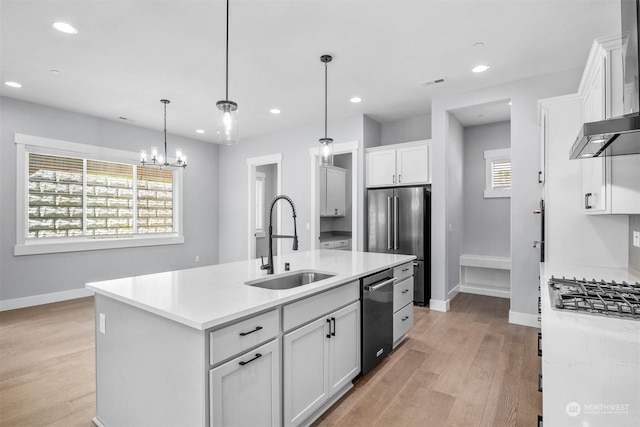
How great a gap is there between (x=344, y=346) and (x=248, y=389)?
906mm

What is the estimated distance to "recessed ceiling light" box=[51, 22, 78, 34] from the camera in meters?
2.72

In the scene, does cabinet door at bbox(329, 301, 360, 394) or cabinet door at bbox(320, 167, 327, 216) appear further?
cabinet door at bbox(320, 167, 327, 216)

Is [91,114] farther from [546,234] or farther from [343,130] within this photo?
[546,234]

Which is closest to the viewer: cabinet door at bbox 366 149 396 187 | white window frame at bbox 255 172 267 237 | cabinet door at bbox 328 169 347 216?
cabinet door at bbox 366 149 396 187

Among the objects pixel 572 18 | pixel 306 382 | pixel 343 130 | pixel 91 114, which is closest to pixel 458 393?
pixel 306 382

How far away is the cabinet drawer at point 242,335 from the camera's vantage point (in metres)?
1.38

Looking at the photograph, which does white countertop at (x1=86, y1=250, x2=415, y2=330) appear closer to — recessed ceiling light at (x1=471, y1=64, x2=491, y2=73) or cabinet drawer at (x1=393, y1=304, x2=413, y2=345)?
cabinet drawer at (x1=393, y1=304, x2=413, y2=345)

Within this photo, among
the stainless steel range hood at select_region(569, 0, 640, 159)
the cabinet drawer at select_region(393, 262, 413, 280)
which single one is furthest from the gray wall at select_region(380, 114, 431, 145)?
the stainless steel range hood at select_region(569, 0, 640, 159)

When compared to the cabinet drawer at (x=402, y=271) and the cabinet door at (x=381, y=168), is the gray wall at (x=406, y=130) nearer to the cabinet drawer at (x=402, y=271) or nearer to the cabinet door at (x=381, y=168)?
the cabinet door at (x=381, y=168)

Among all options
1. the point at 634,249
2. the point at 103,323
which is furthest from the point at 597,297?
the point at 103,323

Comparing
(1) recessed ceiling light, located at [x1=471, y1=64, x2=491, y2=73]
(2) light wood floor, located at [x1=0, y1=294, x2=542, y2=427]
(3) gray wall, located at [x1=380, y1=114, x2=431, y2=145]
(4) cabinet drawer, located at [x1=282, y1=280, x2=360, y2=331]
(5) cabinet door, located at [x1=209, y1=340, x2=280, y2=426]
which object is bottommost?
(2) light wood floor, located at [x1=0, y1=294, x2=542, y2=427]

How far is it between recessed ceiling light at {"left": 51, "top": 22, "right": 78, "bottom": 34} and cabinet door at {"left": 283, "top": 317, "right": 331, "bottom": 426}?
124 inches

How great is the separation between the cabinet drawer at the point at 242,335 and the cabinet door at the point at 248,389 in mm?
40

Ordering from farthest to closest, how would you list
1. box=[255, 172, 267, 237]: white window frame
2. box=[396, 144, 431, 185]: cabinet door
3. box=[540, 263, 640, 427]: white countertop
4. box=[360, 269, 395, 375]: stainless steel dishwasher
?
box=[255, 172, 267, 237]: white window frame < box=[396, 144, 431, 185]: cabinet door < box=[360, 269, 395, 375]: stainless steel dishwasher < box=[540, 263, 640, 427]: white countertop
